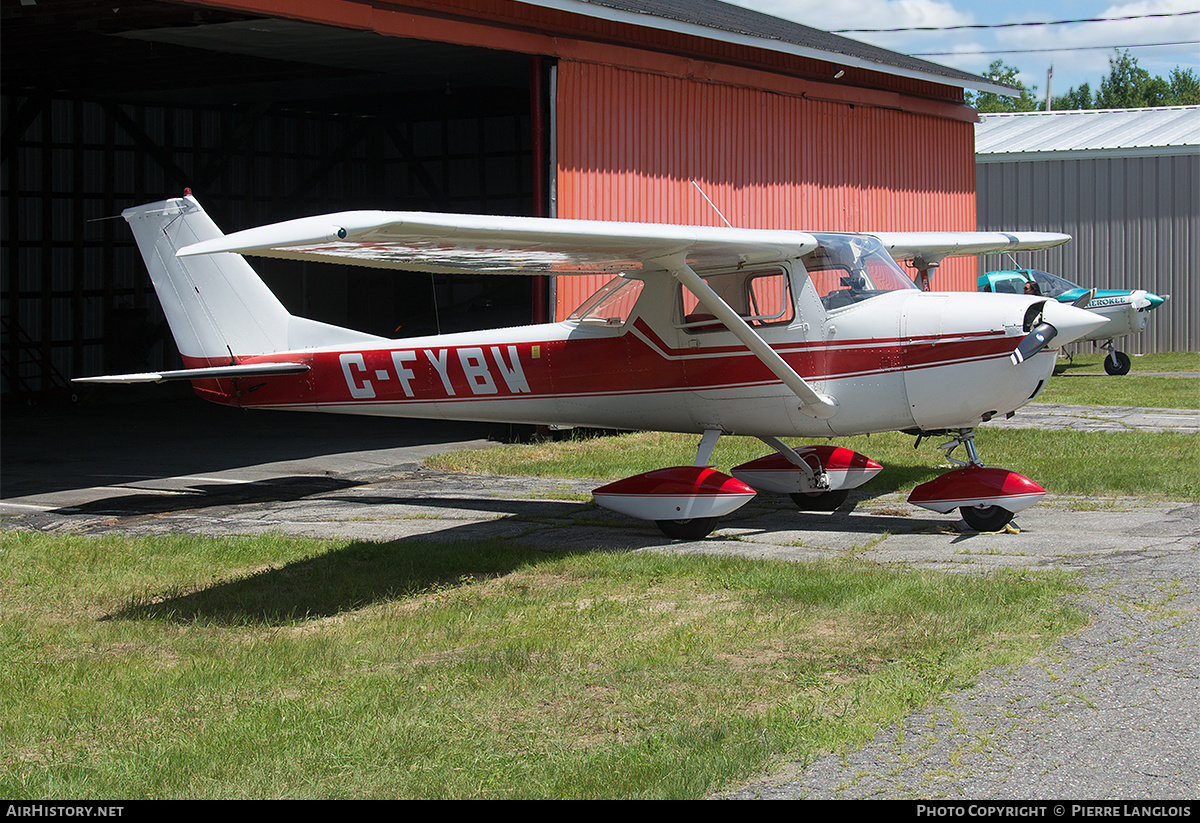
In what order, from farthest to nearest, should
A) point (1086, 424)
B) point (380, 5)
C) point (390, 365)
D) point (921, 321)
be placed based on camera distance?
point (1086, 424) → point (380, 5) → point (390, 365) → point (921, 321)

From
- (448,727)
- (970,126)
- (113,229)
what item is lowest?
(448,727)

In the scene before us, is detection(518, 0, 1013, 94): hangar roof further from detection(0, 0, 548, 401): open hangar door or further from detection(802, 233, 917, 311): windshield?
detection(802, 233, 917, 311): windshield

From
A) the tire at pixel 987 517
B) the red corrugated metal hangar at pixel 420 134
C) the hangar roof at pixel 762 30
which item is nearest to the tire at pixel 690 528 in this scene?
the tire at pixel 987 517

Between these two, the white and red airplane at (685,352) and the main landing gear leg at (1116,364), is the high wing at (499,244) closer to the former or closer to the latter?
the white and red airplane at (685,352)

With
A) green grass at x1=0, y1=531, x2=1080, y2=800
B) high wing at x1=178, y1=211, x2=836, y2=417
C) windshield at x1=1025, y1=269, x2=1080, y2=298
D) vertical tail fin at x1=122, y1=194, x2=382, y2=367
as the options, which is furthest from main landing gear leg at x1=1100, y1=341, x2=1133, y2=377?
green grass at x1=0, y1=531, x2=1080, y2=800

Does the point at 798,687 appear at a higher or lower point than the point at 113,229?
lower

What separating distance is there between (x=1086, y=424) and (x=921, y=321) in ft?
Result: 25.0

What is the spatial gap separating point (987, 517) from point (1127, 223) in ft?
77.3

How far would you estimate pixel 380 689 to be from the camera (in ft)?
17.9

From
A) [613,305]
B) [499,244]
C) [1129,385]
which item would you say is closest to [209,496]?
[613,305]

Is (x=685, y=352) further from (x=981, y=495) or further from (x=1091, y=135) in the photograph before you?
(x=1091, y=135)

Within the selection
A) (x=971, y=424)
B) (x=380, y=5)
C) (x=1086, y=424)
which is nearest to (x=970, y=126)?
(x=1086, y=424)

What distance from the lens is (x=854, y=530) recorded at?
30.0 feet

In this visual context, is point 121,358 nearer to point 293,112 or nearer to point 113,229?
point 113,229
